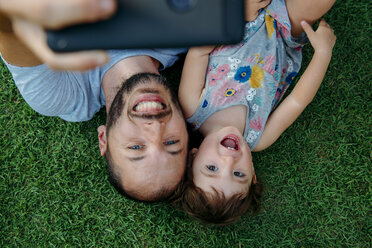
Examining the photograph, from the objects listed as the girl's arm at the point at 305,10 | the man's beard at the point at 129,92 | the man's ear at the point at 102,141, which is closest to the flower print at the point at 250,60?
the girl's arm at the point at 305,10

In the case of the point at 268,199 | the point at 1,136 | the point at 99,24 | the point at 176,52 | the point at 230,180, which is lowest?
the point at 268,199

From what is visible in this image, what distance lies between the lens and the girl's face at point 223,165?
6.75 ft

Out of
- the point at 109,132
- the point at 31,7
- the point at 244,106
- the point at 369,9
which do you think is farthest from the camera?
the point at 369,9

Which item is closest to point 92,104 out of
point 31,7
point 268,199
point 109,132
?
point 109,132

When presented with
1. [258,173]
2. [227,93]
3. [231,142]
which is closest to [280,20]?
[227,93]

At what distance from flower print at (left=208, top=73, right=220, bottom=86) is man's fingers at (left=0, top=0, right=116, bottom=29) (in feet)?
5.16

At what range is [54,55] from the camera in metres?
0.86

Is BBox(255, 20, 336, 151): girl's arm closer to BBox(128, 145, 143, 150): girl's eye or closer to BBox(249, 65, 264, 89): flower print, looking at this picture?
BBox(249, 65, 264, 89): flower print

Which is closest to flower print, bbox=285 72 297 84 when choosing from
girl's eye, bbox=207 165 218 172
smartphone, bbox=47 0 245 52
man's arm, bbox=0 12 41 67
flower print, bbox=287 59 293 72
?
flower print, bbox=287 59 293 72

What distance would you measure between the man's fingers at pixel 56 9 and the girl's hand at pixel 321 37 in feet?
6.01

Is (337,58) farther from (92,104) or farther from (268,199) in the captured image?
(92,104)

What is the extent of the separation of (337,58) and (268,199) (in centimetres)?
132

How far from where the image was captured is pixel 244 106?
2.38 m

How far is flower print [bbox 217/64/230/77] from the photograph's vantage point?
2328mm
